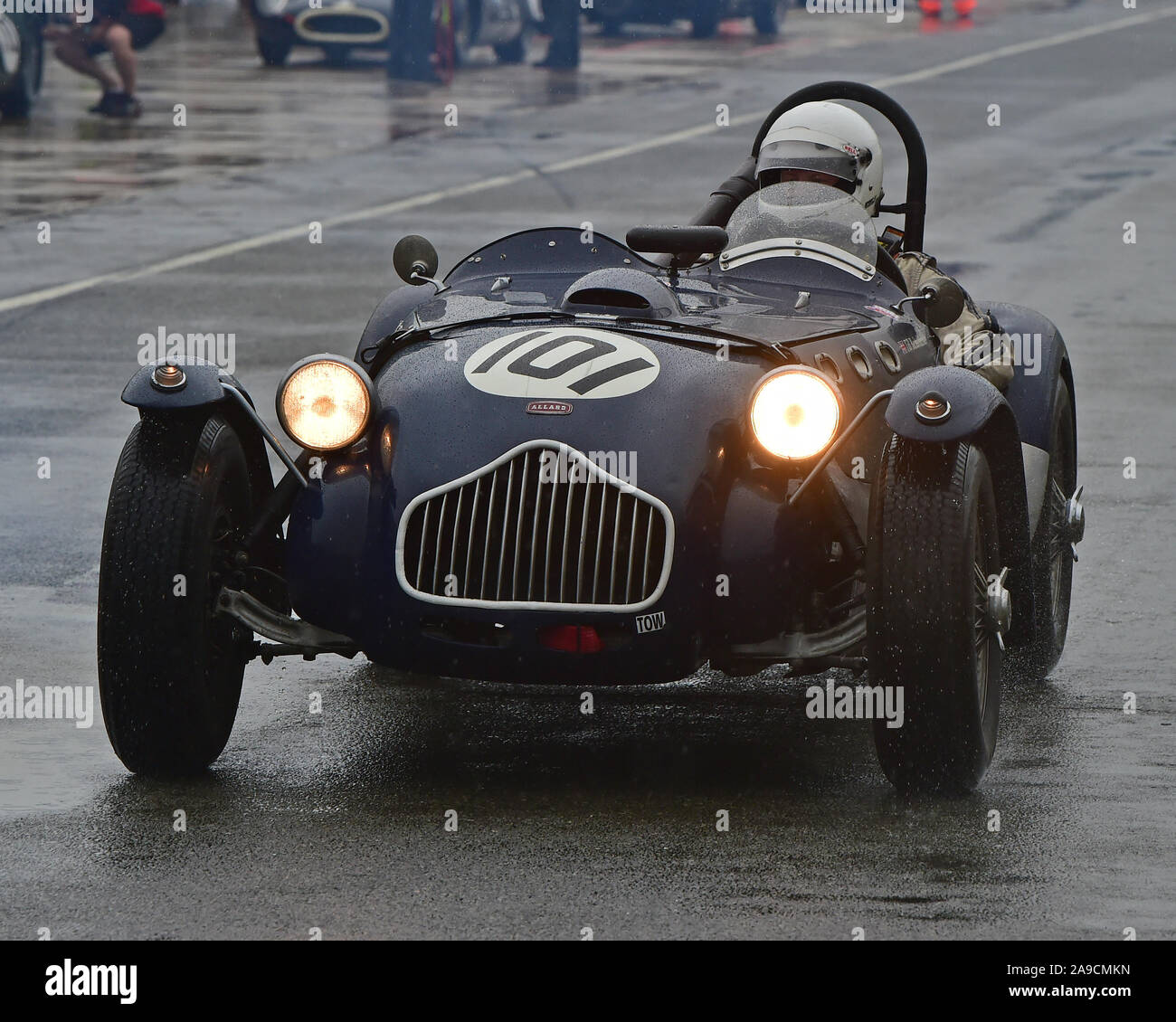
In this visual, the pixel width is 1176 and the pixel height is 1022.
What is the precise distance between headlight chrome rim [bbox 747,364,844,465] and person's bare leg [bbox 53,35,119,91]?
794 inches

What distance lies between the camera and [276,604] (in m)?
6.21

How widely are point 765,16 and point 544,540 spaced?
3226 cm

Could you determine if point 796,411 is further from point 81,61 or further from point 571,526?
point 81,61

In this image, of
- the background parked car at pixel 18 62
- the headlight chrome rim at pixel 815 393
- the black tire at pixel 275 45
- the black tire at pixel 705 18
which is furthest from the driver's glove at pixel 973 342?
the black tire at pixel 705 18

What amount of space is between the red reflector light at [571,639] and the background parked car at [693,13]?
105ft

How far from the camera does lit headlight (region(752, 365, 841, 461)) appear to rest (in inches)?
233

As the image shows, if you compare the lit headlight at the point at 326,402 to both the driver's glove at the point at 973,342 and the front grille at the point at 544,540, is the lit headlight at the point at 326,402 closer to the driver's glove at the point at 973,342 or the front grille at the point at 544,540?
the front grille at the point at 544,540

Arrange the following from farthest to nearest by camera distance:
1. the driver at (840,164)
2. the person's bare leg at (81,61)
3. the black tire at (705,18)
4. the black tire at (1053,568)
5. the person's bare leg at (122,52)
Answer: the black tire at (705,18), the person's bare leg at (81,61), the person's bare leg at (122,52), the driver at (840,164), the black tire at (1053,568)

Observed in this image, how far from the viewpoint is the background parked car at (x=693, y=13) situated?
36.8 m

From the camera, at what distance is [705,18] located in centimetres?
3675

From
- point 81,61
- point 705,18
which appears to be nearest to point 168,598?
point 81,61

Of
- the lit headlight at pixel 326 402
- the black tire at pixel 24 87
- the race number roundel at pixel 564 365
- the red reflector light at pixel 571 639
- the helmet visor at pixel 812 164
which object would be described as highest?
the helmet visor at pixel 812 164

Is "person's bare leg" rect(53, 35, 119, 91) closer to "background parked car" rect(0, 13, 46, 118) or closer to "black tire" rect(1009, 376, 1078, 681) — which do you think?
"background parked car" rect(0, 13, 46, 118)
